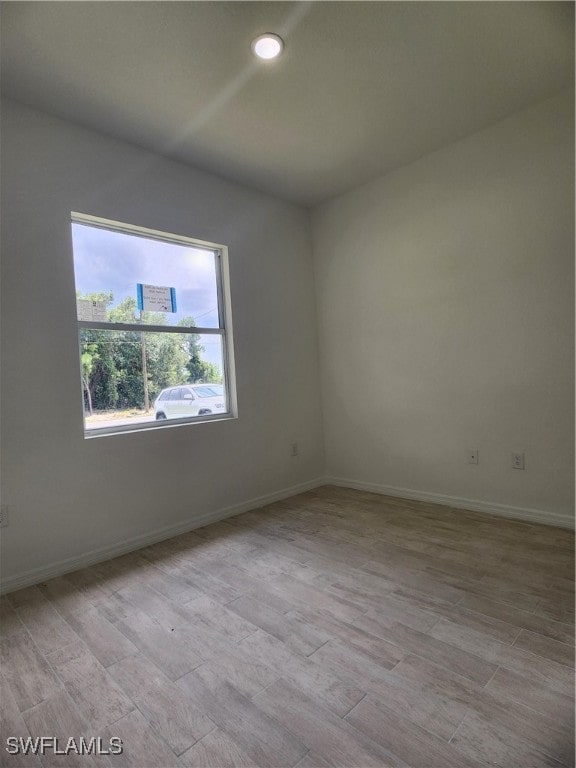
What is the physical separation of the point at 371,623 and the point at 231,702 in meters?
0.71

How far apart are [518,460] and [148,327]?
2.93 metres

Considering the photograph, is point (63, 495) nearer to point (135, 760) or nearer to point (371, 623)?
point (135, 760)

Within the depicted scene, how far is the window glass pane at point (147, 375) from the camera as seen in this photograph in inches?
107

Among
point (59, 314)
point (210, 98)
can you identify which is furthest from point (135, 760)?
point (210, 98)

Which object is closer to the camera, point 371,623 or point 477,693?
point 477,693

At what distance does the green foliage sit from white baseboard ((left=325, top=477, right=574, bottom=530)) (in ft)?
6.25

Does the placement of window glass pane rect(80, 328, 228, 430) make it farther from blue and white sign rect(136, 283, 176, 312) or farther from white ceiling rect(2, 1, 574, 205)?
white ceiling rect(2, 1, 574, 205)

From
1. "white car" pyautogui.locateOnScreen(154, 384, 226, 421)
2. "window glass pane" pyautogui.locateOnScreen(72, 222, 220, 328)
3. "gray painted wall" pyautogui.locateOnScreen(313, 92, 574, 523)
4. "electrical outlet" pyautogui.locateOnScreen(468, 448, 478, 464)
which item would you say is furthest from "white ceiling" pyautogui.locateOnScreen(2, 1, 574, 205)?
"electrical outlet" pyautogui.locateOnScreen(468, 448, 478, 464)

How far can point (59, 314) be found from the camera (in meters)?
2.51

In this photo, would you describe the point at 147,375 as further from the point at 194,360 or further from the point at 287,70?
the point at 287,70

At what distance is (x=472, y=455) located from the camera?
10.5 feet

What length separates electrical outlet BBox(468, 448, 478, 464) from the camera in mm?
3190

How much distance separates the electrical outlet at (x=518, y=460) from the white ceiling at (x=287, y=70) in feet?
8.04

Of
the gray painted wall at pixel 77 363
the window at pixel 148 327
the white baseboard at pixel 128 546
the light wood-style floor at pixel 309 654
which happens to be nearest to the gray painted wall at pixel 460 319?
the gray painted wall at pixel 77 363
